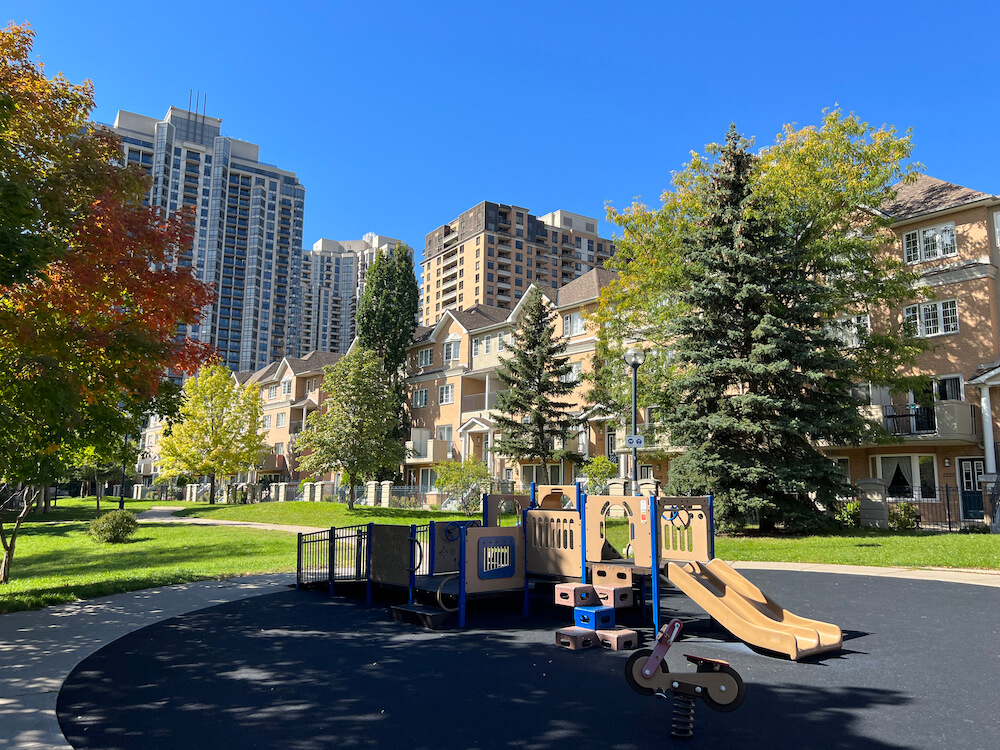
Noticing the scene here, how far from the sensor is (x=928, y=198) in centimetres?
3291

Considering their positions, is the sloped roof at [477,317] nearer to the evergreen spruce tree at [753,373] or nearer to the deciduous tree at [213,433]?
the deciduous tree at [213,433]

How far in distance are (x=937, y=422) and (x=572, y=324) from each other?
21.4 meters

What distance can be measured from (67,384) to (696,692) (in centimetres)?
915

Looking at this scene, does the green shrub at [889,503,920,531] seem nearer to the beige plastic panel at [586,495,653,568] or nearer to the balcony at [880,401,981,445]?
the balcony at [880,401,981,445]

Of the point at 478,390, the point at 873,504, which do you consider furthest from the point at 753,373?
the point at 478,390

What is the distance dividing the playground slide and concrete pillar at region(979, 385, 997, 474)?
2247 centimetres

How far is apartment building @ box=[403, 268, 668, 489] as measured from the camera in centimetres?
4144

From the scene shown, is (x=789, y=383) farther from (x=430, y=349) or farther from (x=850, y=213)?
(x=430, y=349)

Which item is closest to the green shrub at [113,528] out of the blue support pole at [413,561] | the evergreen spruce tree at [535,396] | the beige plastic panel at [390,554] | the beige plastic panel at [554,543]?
the evergreen spruce tree at [535,396]

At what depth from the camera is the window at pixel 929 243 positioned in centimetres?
3094

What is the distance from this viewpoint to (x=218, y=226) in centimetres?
15950

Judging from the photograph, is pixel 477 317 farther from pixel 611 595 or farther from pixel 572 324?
pixel 611 595

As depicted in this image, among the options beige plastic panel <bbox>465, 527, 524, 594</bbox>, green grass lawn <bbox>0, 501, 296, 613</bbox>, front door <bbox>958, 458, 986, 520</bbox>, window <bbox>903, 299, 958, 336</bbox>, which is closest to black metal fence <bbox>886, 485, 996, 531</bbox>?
front door <bbox>958, 458, 986, 520</bbox>

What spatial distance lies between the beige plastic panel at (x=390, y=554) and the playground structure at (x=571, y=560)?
0.06 feet
